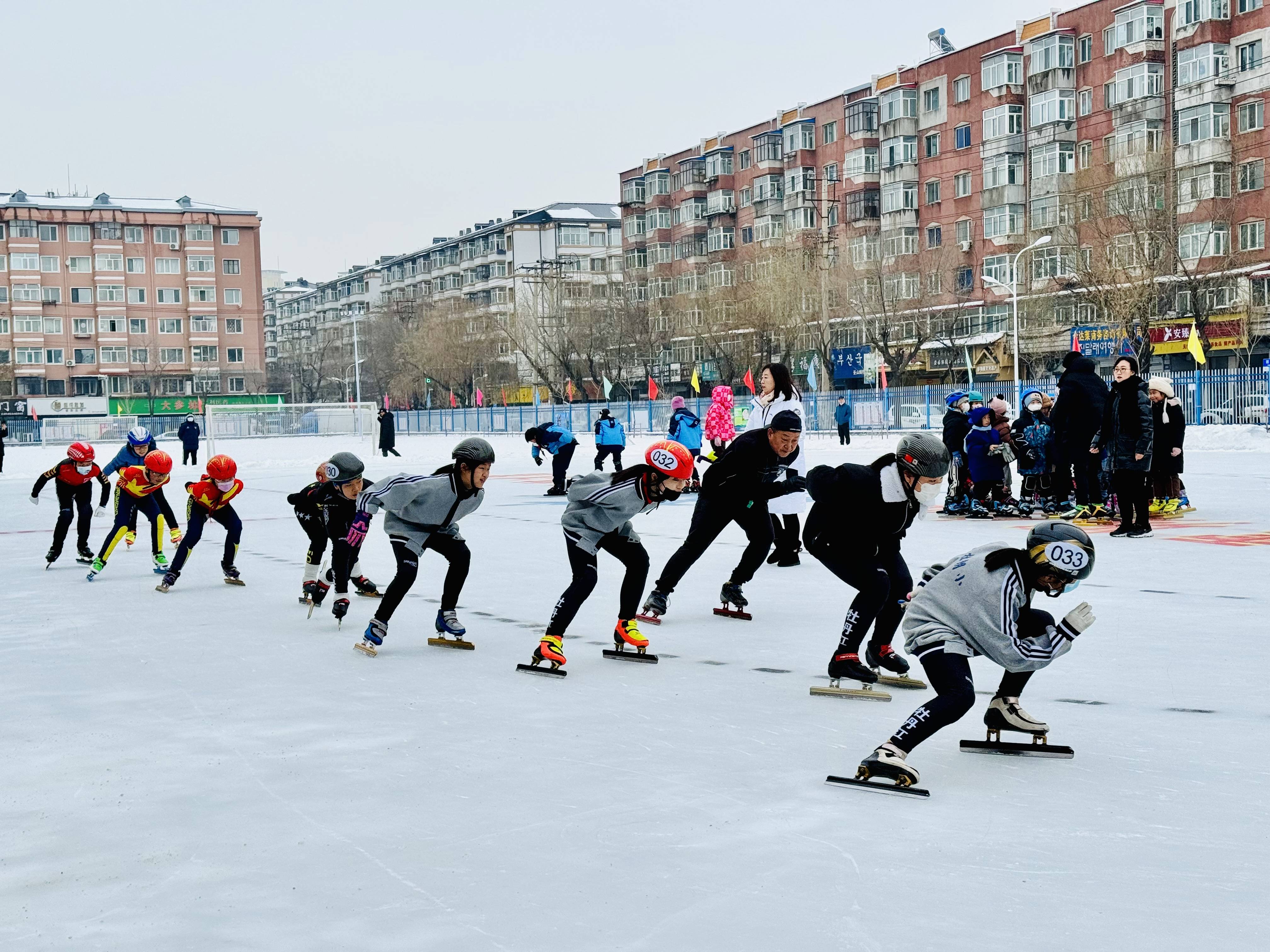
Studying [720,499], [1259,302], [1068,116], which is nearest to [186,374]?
[1068,116]

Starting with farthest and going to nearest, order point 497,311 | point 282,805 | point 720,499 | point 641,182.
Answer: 1. point 497,311
2. point 641,182
3. point 720,499
4. point 282,805

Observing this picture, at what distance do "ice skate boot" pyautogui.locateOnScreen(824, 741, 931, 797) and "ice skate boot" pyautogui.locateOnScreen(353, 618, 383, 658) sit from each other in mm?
3456

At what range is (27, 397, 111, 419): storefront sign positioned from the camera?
81562 mm

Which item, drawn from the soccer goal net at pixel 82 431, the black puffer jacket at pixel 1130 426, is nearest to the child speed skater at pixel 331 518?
the black puffer jacket at pixel 1130 426

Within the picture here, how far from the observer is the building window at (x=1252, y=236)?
138 ft

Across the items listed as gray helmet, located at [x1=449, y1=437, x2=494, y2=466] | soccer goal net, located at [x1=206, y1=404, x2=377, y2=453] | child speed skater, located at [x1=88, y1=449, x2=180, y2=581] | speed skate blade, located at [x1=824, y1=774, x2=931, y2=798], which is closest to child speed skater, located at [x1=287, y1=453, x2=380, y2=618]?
gray helmet, located at [x1=449, y1=437, x2=494, y2=466]

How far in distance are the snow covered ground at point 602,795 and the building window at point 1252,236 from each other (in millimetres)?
37907

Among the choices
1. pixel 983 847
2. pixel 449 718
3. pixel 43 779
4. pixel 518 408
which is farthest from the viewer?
pixel 518 408

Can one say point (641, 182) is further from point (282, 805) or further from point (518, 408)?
point (282, 805)

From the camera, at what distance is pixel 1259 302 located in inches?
1629

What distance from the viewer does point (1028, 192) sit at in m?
51.4

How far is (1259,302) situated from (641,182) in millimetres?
Result: 42935

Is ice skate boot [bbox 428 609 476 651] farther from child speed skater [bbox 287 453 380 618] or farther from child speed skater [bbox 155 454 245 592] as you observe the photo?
child speed skater [bbox 155 454 245 592]

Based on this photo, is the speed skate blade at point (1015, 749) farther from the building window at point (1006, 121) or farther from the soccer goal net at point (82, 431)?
the building window at point (1006, 121)
